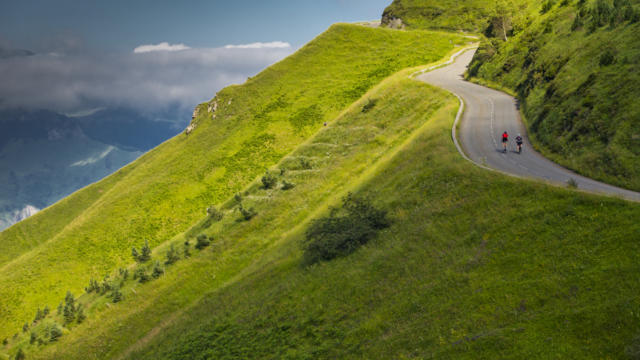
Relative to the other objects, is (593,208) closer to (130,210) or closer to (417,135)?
(417,135)

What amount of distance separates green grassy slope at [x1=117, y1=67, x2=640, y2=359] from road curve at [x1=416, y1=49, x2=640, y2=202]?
3922 millimetres

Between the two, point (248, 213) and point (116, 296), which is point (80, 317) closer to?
point (116, 296)

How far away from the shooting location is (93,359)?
26781mm

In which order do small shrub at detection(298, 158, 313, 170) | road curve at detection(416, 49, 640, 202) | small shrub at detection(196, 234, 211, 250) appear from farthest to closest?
small shrub at detection(298, 158, 313, 170)
small shrub at detection(196, 234, 211, 250)
road curve at detection(416, 49, 640, 202)

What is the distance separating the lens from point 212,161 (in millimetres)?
68500

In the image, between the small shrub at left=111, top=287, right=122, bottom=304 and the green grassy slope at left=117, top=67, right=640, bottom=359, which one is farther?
the small shrub at left=111, top=287, right=122, bottom=304

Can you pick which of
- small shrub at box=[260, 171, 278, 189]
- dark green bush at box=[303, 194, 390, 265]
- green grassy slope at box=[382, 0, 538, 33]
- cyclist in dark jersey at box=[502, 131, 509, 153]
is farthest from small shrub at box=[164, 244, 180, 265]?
green grassy slope at box=[382, 0, 538, 33]

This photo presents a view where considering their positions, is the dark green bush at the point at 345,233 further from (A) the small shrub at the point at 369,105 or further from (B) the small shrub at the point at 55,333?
(A) the small shrub at the point at 369,105

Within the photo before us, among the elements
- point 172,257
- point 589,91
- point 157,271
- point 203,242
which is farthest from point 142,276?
point 589,91

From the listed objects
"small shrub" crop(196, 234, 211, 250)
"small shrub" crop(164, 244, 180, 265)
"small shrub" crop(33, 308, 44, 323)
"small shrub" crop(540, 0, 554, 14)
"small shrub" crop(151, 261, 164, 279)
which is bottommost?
"small shrub" crop(33, 308, 44, 323)

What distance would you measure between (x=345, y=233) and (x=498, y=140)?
59.3ft

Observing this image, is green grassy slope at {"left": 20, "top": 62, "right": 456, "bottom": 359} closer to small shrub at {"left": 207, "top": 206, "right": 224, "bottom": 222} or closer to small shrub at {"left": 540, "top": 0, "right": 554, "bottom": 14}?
small shrub at {"left": 207, "top": 206, "right": 224, "bottom": 222}

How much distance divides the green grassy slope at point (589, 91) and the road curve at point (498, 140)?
0.93 meters

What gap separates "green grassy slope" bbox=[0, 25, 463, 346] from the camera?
5916 centimetres
